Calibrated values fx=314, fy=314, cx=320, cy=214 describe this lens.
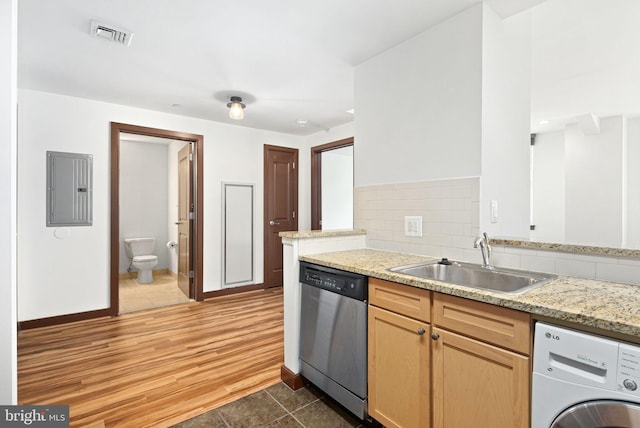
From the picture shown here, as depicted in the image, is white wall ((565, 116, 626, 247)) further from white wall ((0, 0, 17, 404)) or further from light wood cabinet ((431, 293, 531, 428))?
white wall ((0, 0, 17, 404))

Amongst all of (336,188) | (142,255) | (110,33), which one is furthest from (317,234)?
(142,255)

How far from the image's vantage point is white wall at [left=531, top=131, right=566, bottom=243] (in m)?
5.20

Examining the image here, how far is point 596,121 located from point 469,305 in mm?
4955

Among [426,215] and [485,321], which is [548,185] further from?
[485,321]

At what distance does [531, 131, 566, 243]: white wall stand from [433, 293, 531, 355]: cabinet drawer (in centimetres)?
481

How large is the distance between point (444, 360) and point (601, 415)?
1.71 ft

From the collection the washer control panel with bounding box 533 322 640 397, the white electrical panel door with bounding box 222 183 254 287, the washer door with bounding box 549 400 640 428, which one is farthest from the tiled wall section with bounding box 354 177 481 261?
the white electrical panel door with bounding box 222 183 254 287

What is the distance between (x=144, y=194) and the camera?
222 inches

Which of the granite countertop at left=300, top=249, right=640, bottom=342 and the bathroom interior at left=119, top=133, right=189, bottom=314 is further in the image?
the bathroom interior at left=119, top=133, right=189, bottom=314

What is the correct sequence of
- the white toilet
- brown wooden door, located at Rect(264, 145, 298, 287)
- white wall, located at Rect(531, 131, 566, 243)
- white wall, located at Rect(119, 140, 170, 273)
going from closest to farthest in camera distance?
brown wooden door, located at Rect(264, 145, 298, 287), the white toilet, white wall, located at Rect(531, 131, 566, 243), white wall, located at Rect(119, 140, 170, 273)

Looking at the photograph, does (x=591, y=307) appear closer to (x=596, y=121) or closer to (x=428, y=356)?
(x=428, y=356)

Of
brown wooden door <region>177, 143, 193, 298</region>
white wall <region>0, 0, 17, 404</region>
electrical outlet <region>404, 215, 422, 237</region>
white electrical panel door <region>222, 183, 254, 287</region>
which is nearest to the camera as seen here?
white wall <region>0, 0, 17, 404</region>

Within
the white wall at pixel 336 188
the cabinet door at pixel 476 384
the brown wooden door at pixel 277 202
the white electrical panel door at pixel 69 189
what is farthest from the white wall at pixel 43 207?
the cabinet door at pixel 476 384

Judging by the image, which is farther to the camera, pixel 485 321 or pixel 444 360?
pixel 444 360
